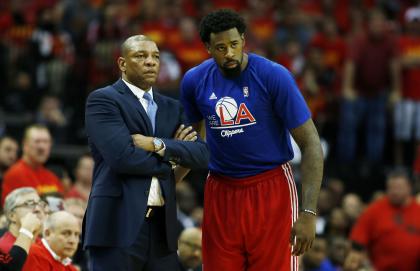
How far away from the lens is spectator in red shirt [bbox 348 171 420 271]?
12.6 m

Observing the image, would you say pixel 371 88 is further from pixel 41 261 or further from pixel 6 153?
pixel 41 261

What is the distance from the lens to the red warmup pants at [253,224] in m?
6.82

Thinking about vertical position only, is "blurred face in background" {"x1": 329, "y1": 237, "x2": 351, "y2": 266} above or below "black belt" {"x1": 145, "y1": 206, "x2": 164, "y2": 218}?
below

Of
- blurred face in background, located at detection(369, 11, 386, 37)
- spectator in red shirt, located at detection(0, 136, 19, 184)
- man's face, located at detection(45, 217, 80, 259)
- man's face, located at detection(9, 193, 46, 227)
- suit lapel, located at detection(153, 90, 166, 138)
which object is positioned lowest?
man's face, located at detection(45, 217, 80, 259)

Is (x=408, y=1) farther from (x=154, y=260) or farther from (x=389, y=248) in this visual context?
(x=154, y=260)

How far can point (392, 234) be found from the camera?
41.7ft

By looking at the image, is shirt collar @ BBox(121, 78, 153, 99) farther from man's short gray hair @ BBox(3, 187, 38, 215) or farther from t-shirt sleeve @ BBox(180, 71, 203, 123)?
man's short gray hair @ BBox(3, 187, 38, 215)

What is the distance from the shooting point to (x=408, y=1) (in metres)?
17.8

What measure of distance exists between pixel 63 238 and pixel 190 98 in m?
1.37

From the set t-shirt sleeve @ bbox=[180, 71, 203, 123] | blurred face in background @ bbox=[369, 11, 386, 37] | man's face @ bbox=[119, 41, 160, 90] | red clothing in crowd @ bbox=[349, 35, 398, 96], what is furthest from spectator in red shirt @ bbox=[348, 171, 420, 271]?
man's face @ bbox=[119, 41, 160, 90]

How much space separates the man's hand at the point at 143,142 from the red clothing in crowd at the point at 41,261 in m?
1.57

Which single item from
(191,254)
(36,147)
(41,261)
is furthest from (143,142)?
(36,147)

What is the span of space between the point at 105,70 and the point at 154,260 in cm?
965

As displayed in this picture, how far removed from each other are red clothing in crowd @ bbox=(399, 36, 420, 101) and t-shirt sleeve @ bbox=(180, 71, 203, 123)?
8.07m
